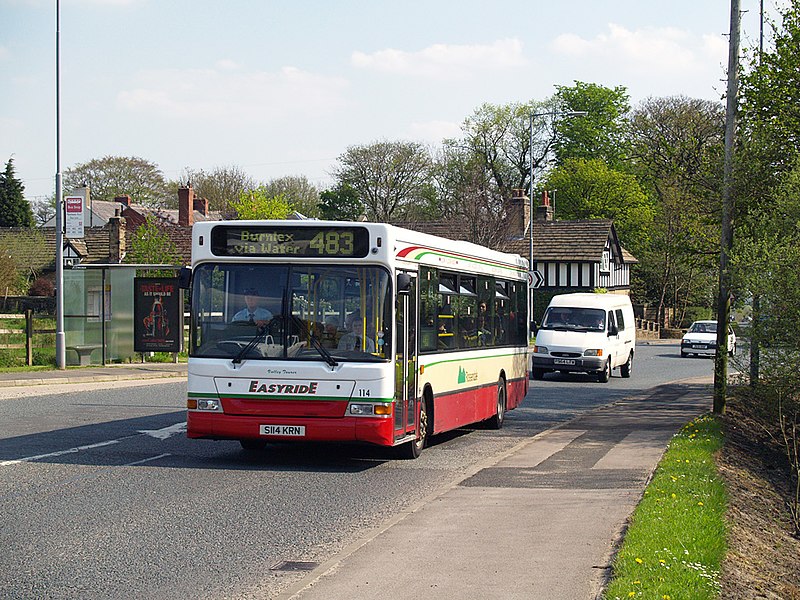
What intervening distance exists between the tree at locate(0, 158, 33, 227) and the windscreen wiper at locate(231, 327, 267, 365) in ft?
283

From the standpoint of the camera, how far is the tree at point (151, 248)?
143 feet

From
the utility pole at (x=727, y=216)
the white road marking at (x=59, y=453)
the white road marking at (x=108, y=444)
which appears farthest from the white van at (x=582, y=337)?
the white road marking at (x=59, y=453)

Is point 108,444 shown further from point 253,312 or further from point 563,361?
point 563,361

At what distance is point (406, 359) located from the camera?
41.9ft

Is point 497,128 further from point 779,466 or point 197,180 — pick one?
point 779,466

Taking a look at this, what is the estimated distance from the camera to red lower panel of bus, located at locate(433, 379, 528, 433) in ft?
47.2

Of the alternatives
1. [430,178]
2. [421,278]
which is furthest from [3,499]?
[430,178]

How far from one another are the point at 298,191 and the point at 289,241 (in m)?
83.2

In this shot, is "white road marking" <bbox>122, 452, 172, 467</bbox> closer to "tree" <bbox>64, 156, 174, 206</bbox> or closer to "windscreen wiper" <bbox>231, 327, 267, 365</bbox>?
"windscreen wiper" <bbox>231, 327, 267, 365</bbox>

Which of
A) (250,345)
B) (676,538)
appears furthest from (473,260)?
(676,538)

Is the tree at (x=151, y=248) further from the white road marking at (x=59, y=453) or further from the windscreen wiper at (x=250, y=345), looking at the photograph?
the windscreen wiper at (x=250, y=345)

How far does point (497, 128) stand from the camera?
85.0m

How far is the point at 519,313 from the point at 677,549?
1169 centimetres

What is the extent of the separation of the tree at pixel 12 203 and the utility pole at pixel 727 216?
83.1 m
